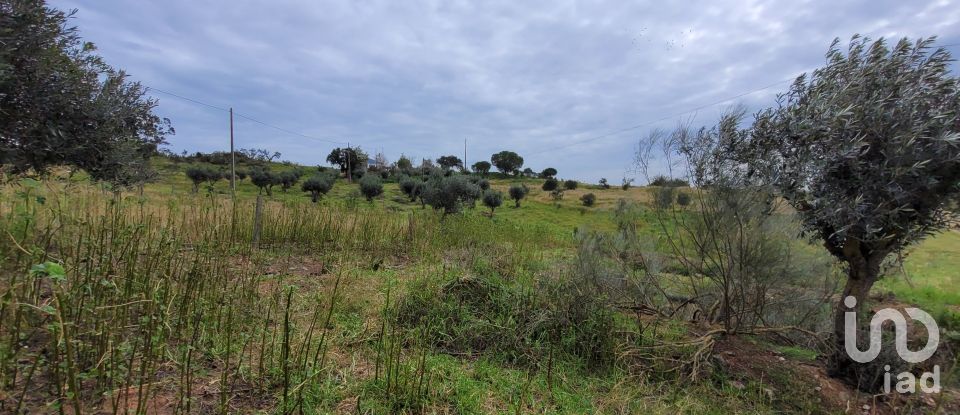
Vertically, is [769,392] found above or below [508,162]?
below

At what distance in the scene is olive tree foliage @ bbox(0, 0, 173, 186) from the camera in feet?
12.7

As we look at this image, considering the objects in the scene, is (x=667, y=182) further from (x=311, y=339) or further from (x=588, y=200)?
(x=588, y=200)

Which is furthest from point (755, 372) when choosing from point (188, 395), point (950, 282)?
point (950, 282)

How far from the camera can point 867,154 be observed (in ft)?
11.6

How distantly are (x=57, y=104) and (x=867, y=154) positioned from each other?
26.0 ft

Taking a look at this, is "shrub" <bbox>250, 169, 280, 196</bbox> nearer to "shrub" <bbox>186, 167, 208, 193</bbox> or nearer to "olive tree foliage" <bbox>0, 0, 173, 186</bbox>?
"shrub" <bbox>186, 167, 208, 193</bbox>

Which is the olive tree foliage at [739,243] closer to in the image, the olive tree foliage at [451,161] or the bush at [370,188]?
the bush at [370,188]

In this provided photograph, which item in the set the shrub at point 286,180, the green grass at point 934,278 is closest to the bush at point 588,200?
the shrub at point 286,180

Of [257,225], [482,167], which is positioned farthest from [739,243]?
[482,167]

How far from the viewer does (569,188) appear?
1799 inches

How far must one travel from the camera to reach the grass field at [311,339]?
2072mm

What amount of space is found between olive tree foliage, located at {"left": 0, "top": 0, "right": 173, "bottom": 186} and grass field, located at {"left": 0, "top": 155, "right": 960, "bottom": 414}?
0.45 meters

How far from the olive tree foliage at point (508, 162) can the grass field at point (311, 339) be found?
57.0m

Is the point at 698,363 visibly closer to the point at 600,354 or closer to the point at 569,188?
the point at 600,354
